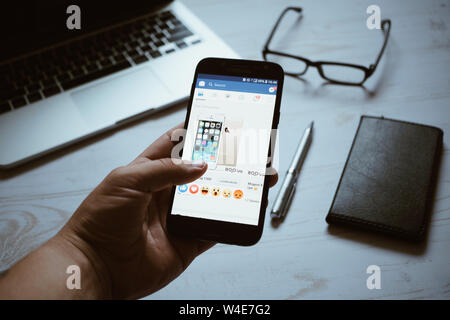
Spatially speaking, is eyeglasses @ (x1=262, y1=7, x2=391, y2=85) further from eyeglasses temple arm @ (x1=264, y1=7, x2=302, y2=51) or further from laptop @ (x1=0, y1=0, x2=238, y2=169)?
laptop @ (x1=0, y1=0, x2=238, y2=169)

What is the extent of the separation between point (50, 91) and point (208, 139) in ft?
1.38

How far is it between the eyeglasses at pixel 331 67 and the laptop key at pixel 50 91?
1.56 ft

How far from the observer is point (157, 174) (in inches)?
21.6

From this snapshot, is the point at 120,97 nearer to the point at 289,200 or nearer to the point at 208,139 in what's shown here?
the point at 208,139

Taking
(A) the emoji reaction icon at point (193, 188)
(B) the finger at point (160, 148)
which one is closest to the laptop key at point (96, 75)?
(B) the finger at point (160, 148)

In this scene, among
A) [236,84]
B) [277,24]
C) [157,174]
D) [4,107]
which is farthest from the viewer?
[277,24]

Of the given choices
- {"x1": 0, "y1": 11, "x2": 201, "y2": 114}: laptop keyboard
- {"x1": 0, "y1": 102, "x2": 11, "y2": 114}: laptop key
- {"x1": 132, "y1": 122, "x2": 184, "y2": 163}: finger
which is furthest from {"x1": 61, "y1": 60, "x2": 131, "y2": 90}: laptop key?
{"x1": 132, "y1": 122, "x2": 184, "y2": 163}: finger

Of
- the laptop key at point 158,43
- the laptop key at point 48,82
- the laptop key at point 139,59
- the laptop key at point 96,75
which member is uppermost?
the laptop key at point 158,43

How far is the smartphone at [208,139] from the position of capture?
2.05 ft

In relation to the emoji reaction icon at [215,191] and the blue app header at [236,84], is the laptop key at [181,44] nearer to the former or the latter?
the blue app header at [236,84]

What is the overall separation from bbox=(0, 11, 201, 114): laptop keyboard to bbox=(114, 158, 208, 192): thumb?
1.25 ft

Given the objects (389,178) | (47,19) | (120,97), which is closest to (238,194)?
(389,178)

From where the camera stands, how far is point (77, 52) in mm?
881
